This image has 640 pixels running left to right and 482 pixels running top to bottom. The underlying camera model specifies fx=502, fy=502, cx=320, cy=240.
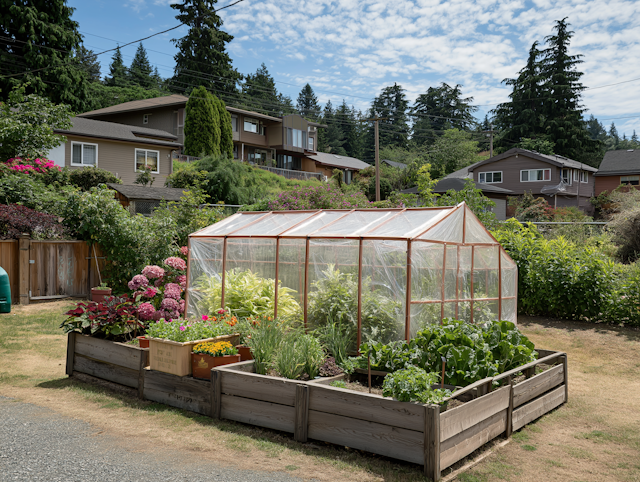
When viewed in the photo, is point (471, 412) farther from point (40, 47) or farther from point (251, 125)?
point (251, 125)

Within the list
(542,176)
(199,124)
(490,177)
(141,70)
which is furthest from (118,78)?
(542,176)

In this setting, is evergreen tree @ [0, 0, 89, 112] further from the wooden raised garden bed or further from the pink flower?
the wooden raised garden bed

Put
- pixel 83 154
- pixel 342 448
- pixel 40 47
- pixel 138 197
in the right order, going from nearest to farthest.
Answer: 1. pixel 342 448
2. pixel 138 197
3. pixel 83 154
4. pixel 40 47

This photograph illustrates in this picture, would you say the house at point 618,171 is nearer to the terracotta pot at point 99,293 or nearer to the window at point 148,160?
the window at point 148,160

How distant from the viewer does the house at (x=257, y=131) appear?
3447cm

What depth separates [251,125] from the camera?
40.7 m

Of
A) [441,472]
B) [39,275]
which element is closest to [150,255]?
[39,275]

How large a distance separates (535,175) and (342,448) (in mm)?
35880

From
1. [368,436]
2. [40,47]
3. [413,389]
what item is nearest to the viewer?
[413,389]

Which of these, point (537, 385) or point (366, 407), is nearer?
point (366, 407)

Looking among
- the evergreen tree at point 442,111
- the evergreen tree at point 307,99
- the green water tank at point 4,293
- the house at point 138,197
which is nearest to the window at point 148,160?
the house at point 138,197

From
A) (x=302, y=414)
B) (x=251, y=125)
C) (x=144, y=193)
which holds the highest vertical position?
(x=251, y=125)

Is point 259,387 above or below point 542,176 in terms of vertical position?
below

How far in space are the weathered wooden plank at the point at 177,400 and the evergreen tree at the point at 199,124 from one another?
27541 mm
